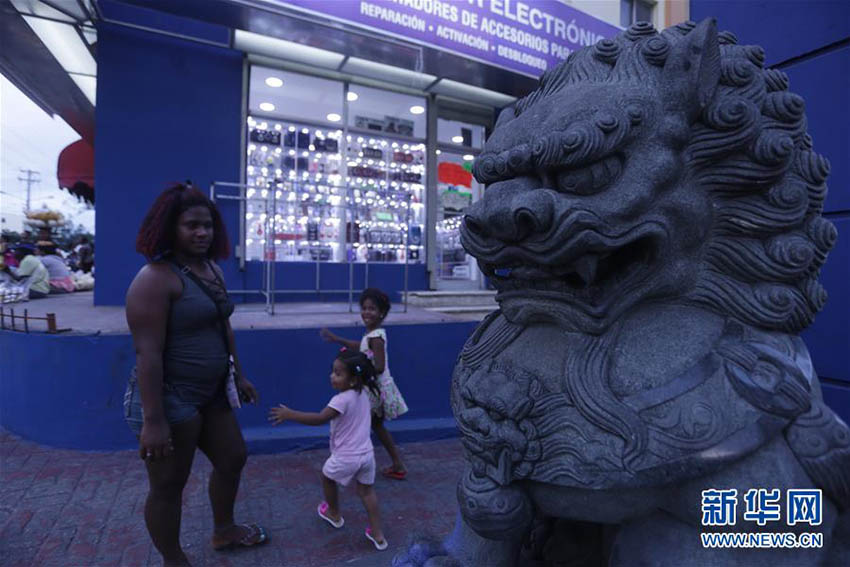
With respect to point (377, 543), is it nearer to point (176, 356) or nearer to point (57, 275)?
point (176, 356)

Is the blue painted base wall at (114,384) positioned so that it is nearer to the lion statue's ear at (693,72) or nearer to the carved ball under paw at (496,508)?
the carved ball under paw at (496,508)

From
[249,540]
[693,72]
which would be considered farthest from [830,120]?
[249,540]

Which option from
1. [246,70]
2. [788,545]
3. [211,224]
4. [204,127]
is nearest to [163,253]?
[211,224]

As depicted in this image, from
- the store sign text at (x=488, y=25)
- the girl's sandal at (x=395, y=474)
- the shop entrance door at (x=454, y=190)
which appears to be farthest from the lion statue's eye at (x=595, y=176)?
the shop entrance door at (x=454, y=190)

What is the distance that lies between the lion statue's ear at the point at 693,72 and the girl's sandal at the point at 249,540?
2901 millimetres

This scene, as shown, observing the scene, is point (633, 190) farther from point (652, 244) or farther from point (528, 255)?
point (528, 255)

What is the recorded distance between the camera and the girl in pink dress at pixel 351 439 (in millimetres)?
2932

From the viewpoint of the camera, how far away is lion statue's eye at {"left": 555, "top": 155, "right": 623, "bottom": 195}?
3.99ft

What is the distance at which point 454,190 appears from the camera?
360 inches

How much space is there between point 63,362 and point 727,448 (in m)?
4.53

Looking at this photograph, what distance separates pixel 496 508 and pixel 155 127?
7030 mm

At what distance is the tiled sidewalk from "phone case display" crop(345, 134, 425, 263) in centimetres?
444

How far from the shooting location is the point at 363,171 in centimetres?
836

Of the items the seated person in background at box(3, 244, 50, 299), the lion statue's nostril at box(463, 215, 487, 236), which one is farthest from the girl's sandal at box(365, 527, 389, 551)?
the seated person in background at box(3, 244, 50, 299)
